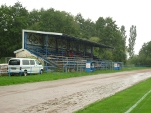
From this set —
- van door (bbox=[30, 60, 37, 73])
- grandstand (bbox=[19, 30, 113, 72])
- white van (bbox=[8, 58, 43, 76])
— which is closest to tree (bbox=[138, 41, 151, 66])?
grandstand (bbox=[19, 30, 113, 72])

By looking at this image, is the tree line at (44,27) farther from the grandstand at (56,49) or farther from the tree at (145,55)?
the tree at (145,55)

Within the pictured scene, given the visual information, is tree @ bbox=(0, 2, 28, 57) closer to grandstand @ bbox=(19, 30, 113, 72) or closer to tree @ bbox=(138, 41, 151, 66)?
grandstand @ bbox=(19, 30, 113, 72)

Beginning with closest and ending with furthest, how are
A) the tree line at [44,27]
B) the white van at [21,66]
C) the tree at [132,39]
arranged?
the white van at [21,66] < the tree line at [44,27] < the tree at [132,39]

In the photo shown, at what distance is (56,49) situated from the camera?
5212cm

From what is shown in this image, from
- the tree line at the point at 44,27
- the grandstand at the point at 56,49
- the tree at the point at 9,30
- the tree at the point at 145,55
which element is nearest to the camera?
the grandstand at the point at 56,49

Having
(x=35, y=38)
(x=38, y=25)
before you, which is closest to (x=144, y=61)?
(x=38, y=25)

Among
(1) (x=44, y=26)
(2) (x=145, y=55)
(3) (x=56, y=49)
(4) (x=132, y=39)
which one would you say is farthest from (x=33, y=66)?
(4) (x=132, y=39)

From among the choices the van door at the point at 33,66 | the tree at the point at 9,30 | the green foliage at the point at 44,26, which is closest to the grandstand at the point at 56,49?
the van door at the point at 33,66

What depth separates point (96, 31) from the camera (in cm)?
10512

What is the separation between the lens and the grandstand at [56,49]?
42.3 meters

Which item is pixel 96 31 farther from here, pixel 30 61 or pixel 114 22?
pixel 30 61

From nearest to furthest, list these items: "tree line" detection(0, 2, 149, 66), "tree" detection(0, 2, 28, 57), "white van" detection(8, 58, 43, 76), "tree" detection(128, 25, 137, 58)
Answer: "white van" detection(8, 58, 43, 76) < "tree" detection(0, 2, 28, 57) < "tree line" detection(0, 2, 149, 66) < "tree" detection(128, 25, 137, 58)

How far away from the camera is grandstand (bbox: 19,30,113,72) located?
1666 inches

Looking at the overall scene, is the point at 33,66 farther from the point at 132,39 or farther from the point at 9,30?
the point at 132,39
